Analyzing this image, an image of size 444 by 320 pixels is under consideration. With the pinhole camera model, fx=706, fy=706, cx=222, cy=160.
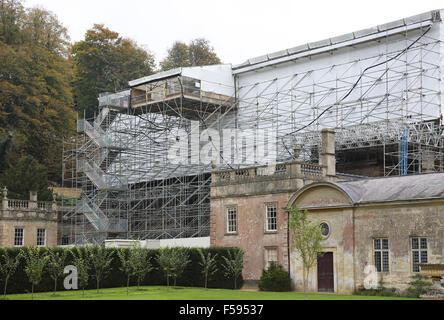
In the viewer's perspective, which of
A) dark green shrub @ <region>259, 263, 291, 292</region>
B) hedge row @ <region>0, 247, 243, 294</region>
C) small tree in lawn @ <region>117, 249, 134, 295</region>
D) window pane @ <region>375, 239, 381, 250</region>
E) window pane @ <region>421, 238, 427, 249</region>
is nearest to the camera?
window pane @ <region>421, 238, 427, 249</region>

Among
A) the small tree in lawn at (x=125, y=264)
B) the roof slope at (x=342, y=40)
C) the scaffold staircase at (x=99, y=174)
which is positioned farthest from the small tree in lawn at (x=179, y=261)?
the roof slope at (x=342, y=40)

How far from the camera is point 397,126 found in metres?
40.0

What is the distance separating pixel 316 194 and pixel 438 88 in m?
13.2

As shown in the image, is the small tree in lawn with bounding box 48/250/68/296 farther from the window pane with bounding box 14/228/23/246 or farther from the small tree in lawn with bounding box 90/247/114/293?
the window pane with bounding box 14/228/23/246

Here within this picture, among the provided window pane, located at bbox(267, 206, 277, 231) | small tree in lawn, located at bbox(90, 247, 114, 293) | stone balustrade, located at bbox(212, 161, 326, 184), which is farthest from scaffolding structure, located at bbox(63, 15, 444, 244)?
small tree in lawn, located at bbox(90, 247, 114, 293)

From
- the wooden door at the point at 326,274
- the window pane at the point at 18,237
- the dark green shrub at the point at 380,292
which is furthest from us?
the window pane at the point at 18,237

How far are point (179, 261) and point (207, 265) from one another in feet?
4.59

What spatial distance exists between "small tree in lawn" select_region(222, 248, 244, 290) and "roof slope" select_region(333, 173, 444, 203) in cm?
663

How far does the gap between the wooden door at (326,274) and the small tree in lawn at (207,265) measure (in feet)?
18.1

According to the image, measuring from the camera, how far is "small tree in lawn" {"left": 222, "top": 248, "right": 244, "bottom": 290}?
1377 inches

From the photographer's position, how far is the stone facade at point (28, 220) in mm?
49094

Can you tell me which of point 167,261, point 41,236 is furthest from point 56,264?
point 41,236

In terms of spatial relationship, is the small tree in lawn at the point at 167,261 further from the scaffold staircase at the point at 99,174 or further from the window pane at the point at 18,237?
the window pane at the point at 18,237
